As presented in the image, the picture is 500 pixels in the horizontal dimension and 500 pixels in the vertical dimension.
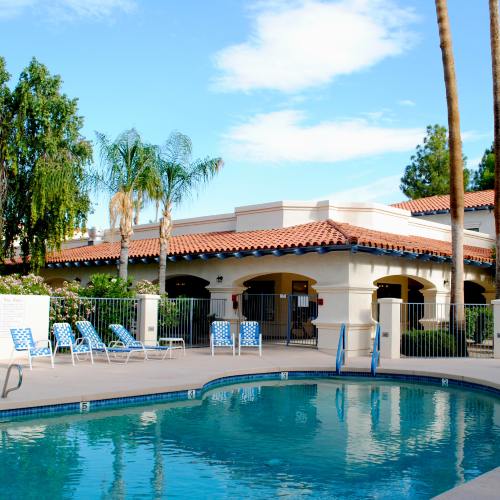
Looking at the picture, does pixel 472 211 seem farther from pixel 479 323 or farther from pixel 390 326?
pixel 390 326

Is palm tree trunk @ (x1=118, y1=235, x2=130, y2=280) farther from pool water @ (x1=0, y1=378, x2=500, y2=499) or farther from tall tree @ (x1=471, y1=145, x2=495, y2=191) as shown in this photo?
tall tree @ (x1=471, y1=145, x2=495, y2=191)

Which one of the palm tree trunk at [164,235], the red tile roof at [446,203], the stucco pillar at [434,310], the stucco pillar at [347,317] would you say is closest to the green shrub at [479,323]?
the stucco pillar at [434,310]

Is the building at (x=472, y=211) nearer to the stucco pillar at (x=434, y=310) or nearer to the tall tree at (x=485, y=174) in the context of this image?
the stucco pillar at (x=434, y=310)

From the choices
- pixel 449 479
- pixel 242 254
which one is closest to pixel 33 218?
pixel 242 254

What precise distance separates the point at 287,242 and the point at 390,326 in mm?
4295

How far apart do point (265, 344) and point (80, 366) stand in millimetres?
8530

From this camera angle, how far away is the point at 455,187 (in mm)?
20656

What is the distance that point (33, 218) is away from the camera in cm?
2408

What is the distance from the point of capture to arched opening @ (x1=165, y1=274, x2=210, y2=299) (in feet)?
94.4

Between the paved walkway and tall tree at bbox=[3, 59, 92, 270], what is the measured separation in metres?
8.05

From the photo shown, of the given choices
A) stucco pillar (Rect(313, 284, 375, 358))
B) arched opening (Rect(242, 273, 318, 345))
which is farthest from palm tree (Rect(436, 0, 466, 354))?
arched opening (Rect(242, 273, 318, 345))

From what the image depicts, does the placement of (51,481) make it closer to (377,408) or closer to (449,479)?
(449,479)

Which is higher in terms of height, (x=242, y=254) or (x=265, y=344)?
(x=242, y=254)

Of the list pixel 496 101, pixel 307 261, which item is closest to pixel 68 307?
pixel 307 261
